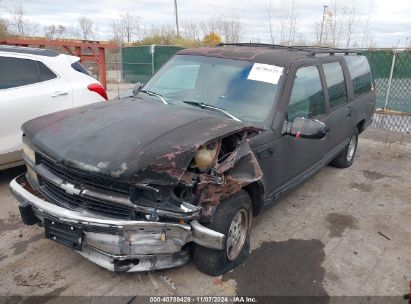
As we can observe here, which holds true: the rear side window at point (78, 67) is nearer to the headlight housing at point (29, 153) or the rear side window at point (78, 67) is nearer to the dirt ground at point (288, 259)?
the dirt ground at point (288, 259)

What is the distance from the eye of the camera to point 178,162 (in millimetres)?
2518

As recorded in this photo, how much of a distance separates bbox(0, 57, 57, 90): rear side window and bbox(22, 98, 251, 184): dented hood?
5.67ft

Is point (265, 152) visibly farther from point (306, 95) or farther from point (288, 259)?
point (306, 95)

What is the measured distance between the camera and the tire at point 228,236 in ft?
9.40

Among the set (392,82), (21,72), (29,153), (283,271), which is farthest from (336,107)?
(392,82)

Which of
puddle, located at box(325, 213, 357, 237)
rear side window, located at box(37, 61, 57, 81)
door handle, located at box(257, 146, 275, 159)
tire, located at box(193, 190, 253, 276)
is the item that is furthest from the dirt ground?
rear side window, located at box(37, 61, 57, 81)

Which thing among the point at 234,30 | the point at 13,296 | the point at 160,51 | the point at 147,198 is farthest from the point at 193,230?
the point at 234,30

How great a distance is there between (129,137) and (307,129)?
1637mm

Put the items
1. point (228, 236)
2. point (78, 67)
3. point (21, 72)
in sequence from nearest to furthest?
point (228, 236) < point (21, 72) < point (78, 67)

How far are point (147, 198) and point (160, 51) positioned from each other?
16.2 meters

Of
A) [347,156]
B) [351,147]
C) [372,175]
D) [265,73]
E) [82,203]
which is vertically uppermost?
[265,73]

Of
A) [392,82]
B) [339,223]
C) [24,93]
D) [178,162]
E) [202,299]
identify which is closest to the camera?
[178,162]

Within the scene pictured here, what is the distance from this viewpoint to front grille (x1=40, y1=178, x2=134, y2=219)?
2592 mm

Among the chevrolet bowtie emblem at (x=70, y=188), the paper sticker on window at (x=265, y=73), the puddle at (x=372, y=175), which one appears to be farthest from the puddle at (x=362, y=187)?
the chevrolet bowtie emblem at (x=70, y=188)
